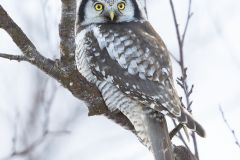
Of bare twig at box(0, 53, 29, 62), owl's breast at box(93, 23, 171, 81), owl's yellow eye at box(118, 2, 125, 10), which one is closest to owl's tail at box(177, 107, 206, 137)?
owl's breast at box(93, 23, 171, 81)

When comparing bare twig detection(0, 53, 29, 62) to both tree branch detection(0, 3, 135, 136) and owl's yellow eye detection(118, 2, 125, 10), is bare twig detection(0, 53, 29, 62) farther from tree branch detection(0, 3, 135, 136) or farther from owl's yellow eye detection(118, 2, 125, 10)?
owl's yellow eye detection(118, 2, 125, 10)

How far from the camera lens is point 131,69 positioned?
3.42 metres

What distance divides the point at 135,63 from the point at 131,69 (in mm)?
49

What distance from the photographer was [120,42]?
3574mm

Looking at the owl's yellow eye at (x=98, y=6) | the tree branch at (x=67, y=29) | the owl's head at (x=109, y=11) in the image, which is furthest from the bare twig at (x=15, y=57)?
the owl's yellow eye at (x=98, y=6)

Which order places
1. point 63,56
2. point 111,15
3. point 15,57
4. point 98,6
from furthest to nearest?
point 98,6 < point 111,15 < point 63,56 < point 15,57

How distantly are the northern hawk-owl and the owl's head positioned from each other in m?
0.06

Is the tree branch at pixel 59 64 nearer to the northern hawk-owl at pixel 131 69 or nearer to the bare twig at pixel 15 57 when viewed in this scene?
the bare twig at pixel 15 57

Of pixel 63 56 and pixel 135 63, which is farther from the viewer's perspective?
pixel 135 63

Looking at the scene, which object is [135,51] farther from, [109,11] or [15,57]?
[15,57]

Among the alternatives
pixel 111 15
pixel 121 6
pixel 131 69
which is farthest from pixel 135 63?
pixel 121 6

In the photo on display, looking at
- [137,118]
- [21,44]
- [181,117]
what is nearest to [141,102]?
[137,118]

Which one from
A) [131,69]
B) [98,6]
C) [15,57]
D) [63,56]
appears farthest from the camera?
[98,6]

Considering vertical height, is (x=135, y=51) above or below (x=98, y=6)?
below
